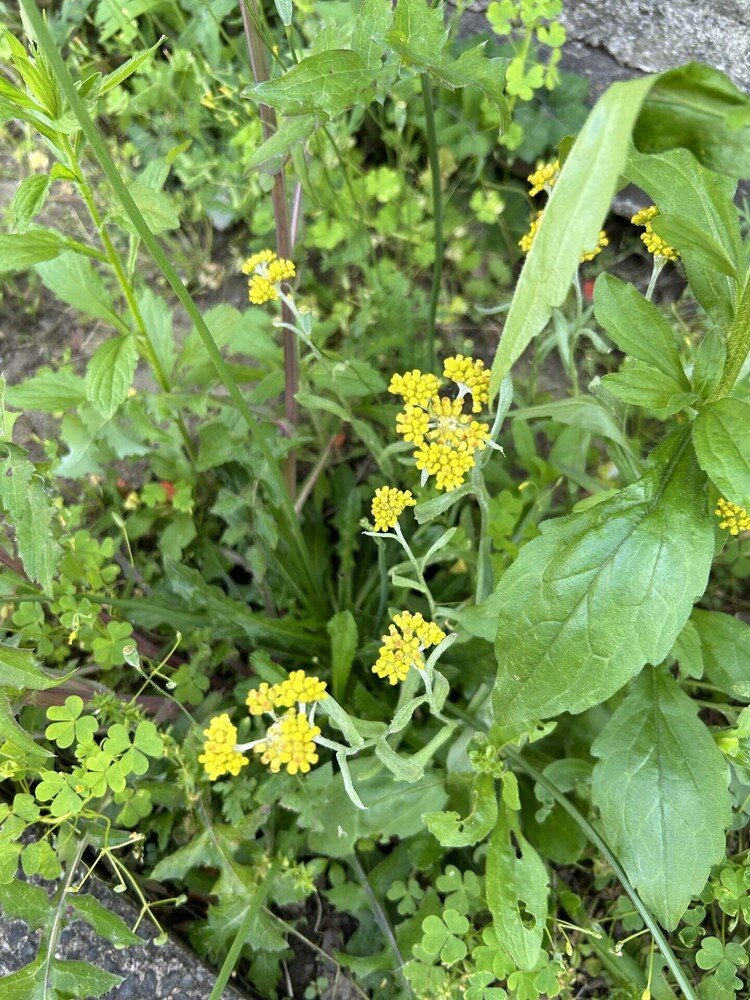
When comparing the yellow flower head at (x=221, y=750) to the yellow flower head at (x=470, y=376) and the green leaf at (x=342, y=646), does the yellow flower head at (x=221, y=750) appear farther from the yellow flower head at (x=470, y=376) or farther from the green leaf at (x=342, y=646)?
the yellow flower head at (x=470, y=376)

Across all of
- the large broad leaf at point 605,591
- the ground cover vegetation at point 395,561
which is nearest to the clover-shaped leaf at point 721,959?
the ground cover vegetation at point 395,561

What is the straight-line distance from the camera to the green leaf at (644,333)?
3.99ft

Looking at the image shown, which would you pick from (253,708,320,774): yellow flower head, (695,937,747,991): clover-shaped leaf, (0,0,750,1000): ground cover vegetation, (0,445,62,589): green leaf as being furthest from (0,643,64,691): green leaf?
(695,937,747,991): clover-shaped leaf

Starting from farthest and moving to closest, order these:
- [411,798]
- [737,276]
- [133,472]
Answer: [133,472] → [411,798] → [737,276]

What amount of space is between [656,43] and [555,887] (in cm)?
217

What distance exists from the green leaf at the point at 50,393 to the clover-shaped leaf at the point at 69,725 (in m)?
0.68

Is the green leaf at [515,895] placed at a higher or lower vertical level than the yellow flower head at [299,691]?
lower

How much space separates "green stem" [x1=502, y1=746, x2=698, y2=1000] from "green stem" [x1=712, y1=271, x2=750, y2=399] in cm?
A: 75

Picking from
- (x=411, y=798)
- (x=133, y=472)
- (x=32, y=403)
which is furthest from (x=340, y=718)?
(x=133, y=472)

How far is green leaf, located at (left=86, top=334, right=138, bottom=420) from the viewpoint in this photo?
58.5 inches

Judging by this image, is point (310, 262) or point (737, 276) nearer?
point (737, 276)

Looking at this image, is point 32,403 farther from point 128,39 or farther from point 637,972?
point 637,972

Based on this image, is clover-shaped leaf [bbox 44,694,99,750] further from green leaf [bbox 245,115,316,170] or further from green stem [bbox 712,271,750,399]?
green stem [bbox 712,271,750,399]

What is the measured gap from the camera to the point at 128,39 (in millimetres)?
2234
